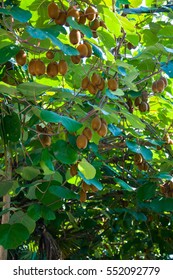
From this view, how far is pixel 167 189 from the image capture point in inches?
78.7

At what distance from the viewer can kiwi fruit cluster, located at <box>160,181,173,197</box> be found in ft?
6.48

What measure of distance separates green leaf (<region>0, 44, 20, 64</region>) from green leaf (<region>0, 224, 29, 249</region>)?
0.58m

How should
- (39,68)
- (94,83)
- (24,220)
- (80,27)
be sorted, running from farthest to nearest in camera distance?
(24,220) < (94,83) < (39,68) < (80,27)

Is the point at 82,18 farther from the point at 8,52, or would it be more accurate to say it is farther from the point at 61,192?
the point at 61,192

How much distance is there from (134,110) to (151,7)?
535 mm

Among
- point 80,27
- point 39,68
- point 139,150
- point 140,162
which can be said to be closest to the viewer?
point 80,27

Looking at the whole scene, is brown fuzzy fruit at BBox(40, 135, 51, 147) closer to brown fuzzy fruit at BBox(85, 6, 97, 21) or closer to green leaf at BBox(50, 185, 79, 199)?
green leaf at BBox(50, 185, 79, 199)

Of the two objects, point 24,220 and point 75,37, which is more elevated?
point 75,37

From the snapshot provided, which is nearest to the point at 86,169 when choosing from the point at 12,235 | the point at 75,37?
the point at 12,235

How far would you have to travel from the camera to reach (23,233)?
162 cm

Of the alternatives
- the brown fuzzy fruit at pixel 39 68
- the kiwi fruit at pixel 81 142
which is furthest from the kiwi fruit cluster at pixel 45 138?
the brown fuzzy fruit at pixel 39 68

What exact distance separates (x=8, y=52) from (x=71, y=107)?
1.40ft

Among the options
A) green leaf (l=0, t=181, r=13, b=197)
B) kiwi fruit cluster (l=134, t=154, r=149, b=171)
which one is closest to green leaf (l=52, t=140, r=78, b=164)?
green leaf (l=0, t=181, r=13, b=197)

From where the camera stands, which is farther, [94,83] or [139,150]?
[139,150]
